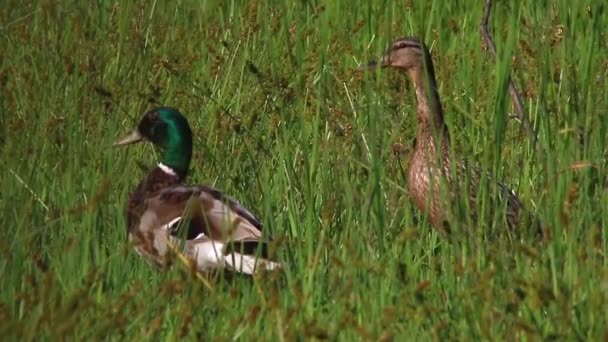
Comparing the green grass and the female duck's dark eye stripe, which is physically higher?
the female duck's dark eye stripe

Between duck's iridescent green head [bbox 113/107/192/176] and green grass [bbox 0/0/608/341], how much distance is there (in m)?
0.10

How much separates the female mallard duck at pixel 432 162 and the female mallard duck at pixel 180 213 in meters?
0.58

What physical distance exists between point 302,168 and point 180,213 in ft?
1.94

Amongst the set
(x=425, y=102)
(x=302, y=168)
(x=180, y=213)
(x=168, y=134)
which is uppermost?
(x=425, y=102)

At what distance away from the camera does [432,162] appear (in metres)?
6.08

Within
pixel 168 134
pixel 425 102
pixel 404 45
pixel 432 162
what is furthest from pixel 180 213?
pixel 404 45

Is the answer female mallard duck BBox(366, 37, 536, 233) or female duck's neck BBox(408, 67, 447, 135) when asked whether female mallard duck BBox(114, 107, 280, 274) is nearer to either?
female mallard duck BBox(366, 37, 536, 233)

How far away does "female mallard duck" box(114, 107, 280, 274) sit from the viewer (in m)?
5.22

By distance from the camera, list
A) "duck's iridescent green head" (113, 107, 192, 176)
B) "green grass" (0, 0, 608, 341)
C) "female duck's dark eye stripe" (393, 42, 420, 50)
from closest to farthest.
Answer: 1. "green grass" (0, 0, 608, 341)
2. "duck's iridescent green head" (113, 107, 192, 176)
3. "female duck's dark eye stripe" (393, 42, 420, 50)

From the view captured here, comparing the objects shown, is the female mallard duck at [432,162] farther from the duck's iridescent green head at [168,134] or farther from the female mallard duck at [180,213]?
the duck's iridescent green head at [168,134]

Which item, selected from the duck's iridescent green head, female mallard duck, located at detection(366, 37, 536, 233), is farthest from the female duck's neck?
the duck's iridescent green head

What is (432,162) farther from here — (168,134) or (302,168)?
(168,134)

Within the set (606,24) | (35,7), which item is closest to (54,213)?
(35,7)

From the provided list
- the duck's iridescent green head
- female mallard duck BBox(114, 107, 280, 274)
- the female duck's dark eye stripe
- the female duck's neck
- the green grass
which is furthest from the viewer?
the female duck's dark eye stripe
